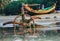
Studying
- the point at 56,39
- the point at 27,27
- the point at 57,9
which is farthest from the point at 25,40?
the point at 57,9

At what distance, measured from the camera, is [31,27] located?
1402 centimetres

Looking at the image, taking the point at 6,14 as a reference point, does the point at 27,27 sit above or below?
above

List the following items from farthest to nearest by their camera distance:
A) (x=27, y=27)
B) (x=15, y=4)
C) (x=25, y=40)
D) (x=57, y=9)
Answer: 1. (x=57, y=9)
2. (x=15, y=4)
3. (x=27, y=27)
4. (x=25, y=40)

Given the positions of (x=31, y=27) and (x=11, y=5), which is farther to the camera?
(x=11, y=5)

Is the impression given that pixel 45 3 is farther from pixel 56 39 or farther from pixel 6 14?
pixel 56 39

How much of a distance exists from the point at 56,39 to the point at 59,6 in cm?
1964

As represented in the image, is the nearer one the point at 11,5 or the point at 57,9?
the point at 11,5

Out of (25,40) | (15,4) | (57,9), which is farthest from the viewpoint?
(57,9)

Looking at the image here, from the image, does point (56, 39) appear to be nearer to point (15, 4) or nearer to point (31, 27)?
point (31, 27)

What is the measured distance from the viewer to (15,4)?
27.4 m

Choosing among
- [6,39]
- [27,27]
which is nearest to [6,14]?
[27,27]

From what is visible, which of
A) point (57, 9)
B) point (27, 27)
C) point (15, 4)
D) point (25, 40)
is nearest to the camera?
point (25, 40)

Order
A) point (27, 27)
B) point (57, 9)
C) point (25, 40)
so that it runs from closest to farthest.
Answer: point (25, 40) < point (27, 27) < point (57, 9)

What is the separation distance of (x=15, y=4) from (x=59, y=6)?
530 cm
